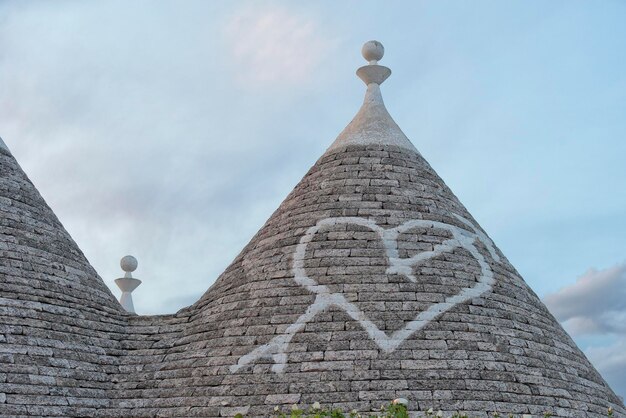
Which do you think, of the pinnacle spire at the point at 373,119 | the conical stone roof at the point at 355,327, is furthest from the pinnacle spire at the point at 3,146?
the pinnacle spire at the point at 373,119

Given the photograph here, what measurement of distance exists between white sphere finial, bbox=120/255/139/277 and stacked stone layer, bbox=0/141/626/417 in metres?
4.03

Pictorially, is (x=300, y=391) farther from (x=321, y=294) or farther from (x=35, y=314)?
(x=35, y=314)

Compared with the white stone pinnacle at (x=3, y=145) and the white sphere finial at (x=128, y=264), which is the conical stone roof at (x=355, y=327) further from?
the white sphere finial at (x=128, y=264)

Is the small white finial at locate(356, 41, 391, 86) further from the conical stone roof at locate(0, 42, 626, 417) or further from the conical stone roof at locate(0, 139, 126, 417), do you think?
the conical stone roof at locate(0, 139, 126, 417)

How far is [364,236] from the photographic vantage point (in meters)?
11.1

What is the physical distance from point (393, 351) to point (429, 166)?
3.86 m

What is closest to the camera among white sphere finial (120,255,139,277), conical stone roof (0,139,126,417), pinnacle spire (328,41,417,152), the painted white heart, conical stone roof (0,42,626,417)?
conical stone roof (0,42,626,417)

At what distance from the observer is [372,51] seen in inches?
541

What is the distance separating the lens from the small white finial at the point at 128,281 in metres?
16.8

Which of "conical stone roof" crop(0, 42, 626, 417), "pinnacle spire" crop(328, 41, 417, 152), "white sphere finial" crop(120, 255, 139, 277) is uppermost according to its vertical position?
"white sphere finial" crop(120, 255, 139, 277)

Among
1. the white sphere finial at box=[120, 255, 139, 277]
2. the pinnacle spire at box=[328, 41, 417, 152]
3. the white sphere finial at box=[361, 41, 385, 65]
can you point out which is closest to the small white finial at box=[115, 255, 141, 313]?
the white sphere finial at box=[120, 255, 139, 277]

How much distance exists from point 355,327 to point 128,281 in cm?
798

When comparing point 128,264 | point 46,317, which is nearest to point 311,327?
point 46,317

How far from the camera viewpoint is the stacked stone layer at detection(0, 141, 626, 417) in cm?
984
